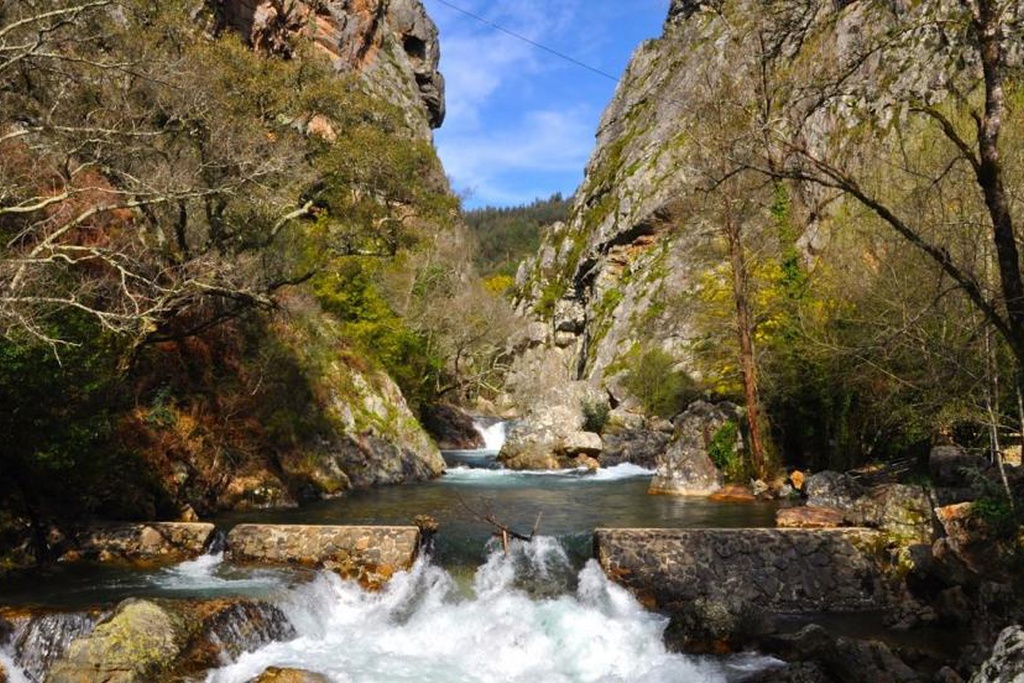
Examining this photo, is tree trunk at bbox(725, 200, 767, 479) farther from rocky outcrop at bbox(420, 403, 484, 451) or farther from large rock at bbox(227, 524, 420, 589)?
rocky outcrop at bbox(420, 403, 484, 451)

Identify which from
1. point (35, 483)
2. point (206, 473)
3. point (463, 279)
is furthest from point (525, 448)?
point (463, 279)

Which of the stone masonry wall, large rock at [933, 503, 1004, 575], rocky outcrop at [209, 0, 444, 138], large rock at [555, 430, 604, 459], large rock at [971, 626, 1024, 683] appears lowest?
the stone masonry wall

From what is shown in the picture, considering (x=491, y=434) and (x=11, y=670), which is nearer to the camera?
(x=11, y=670)

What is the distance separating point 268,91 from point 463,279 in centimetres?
2697

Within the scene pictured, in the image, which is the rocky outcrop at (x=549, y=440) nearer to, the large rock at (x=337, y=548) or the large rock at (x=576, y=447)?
the large rock at (x=576, y=447)

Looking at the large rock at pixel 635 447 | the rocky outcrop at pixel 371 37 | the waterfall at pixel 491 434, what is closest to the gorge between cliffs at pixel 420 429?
the large rock at pixel 635 447

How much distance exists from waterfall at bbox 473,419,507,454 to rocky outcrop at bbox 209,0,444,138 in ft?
56.1

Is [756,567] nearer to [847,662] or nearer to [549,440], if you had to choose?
[847,662]

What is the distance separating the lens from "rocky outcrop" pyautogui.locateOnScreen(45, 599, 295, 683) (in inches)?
298

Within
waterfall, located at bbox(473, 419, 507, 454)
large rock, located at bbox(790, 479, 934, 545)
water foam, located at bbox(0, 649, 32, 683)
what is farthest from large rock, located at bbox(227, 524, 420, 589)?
waterfall, located at bbox(473, 419, 507, 454)

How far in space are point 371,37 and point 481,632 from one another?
61538 millimetres

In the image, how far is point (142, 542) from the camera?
38.2 ft

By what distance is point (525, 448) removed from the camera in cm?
2534

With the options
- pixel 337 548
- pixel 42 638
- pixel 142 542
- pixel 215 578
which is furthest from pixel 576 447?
pixel 42 638
